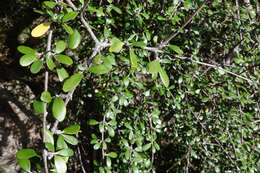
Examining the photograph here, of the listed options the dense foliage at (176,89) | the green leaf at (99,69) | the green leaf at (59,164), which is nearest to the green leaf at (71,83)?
the green leaf at (99,69)

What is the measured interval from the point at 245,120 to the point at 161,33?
3.16 ft

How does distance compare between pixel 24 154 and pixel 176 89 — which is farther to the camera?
pixel 176 89

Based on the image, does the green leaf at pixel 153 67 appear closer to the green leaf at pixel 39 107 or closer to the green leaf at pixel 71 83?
the green leaf at pixel 71 83

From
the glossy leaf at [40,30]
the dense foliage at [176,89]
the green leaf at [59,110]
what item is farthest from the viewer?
the dense foliage at [176,89]

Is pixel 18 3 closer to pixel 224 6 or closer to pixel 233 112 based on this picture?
pixel 224 6

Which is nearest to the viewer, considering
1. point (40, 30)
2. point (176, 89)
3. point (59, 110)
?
point (59, 110)

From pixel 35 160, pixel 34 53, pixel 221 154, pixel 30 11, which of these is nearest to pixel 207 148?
pixel 221 154

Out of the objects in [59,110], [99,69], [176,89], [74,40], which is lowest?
[176,89]

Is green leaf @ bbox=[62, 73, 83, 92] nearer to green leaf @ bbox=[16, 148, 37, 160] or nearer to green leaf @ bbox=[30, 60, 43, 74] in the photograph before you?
green leaf @ bbox=[30, 60, 43, 74]

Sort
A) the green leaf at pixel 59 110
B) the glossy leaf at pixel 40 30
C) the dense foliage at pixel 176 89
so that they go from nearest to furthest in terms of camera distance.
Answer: the green leaf at pixel 59 110
the glossy leaf at pixel 40 30
the dense foliage at pixel 176 89

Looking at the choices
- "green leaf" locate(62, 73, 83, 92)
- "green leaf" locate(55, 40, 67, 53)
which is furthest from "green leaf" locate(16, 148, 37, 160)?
"green leaf" locate(55, 40, 67, 53)

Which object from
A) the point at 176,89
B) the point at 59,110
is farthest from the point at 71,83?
the point at 176,89

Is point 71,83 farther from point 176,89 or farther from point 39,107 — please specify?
point 176,89

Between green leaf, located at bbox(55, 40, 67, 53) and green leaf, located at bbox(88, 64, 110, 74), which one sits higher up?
green leaf, located at bbox(55, 40, 67, 53)
